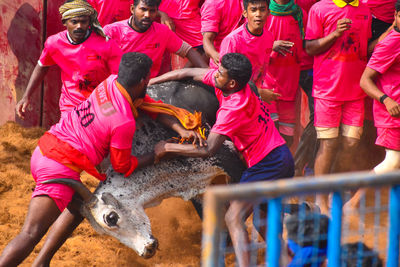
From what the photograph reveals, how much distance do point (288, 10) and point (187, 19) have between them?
125cm

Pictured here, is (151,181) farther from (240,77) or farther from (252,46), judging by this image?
(252,46)

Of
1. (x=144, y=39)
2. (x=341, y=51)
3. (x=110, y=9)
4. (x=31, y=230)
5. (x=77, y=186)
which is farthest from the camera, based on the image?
(x=110, y=9)

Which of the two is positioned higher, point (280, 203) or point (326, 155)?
point (280, 203)

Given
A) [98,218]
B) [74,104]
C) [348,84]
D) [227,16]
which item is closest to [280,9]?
[227,16]

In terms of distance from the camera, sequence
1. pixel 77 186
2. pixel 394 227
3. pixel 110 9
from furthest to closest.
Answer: pixel 110 9
pixel 77 186
pixel 394 227

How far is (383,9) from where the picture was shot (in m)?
6.50

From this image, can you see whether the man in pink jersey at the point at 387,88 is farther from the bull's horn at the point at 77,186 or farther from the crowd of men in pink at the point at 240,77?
the bull's horn at the point at 77,186

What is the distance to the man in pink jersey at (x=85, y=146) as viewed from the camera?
4.53 metres

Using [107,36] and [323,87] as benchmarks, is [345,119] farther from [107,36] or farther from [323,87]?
[107,36]

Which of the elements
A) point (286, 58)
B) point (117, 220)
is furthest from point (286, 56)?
point (117, 220)

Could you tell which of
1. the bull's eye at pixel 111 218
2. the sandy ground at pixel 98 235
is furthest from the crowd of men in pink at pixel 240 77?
the sandy ground at pixel 98 235

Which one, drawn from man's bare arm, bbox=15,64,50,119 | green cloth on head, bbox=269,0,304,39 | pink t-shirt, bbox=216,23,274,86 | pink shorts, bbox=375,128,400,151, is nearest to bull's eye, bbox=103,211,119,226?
man's bare arm, bbox=15,64,50,119

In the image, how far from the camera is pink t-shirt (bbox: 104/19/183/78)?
5.96 metres

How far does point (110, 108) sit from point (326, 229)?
187 cm
